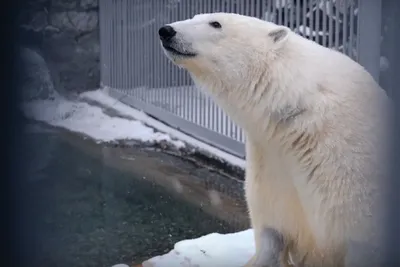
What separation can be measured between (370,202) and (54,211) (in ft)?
6.75

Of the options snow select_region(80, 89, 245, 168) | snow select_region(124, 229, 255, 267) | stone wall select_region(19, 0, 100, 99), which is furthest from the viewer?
stone wall select_region(19, 0, 100, 99)

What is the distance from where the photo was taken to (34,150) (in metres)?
4.38

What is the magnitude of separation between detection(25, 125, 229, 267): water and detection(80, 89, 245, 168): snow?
1.71 feet

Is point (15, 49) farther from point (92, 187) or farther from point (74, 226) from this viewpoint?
point (92, 187)

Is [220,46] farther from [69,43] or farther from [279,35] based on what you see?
[69,43]

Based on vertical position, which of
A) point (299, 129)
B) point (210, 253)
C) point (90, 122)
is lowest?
point (90, 122)

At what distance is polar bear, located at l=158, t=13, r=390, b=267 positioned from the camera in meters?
1.67

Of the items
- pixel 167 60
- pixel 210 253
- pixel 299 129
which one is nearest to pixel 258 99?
pixel 299 129

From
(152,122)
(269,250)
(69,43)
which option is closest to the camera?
(269,250)

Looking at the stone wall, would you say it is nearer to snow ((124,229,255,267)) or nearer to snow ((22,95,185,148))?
snow ((22,95,185,148))

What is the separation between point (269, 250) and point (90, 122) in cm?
345

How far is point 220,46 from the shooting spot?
1804 millimetres

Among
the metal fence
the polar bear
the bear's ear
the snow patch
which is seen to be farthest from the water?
the bear's ear

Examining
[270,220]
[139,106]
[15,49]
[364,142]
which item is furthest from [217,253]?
[139,106]
